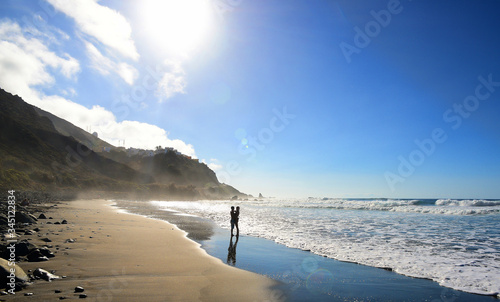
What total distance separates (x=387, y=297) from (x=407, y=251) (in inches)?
242

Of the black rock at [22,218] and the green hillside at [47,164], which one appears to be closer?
the black rock at [22,218]

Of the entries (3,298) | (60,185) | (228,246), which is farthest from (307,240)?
(60,185)

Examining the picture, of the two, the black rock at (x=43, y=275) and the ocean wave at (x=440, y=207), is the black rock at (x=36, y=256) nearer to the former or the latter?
the black rock at (x=43, y=275)

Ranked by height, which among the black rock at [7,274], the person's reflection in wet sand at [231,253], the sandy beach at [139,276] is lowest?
the person's reflection in wet sand at [231,253]

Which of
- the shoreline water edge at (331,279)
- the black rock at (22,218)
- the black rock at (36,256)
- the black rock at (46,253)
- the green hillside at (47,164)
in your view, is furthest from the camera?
the green hillside at (47,164)

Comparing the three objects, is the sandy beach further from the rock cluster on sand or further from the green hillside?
the green hillside

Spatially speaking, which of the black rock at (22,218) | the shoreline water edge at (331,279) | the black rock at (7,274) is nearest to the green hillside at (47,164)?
the black rock at (22,218)

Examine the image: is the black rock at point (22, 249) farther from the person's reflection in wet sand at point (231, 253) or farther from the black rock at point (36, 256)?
the person's reflection in wet sand at point (231, 253)

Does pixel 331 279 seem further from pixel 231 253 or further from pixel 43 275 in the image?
pixel 43 275

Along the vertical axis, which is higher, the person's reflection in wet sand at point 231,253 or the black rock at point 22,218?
the black rock at point 22,218

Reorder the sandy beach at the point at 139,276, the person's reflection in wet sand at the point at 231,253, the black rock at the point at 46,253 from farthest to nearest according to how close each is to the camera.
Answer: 1. the person's reflection in wet sand at the point at 231,253
2. the black rock at the point at 46,253
3. the sandy beach at the point at 139,276

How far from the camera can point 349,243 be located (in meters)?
12.1

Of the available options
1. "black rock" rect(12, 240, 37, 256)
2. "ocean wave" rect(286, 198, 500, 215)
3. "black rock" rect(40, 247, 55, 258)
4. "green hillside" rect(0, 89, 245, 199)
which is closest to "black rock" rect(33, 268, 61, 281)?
"black rock" rect(12, 240, 37, 256)

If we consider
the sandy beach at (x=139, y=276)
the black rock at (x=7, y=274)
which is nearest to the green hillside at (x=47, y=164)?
the sandy beach at (x=139, y=276)
